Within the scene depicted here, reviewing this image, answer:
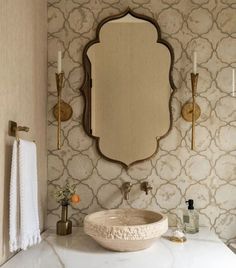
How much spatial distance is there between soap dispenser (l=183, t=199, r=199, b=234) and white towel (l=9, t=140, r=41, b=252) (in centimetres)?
77

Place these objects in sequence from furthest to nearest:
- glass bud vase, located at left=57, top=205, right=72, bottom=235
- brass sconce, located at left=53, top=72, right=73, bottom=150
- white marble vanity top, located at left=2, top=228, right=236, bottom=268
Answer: brass sconce, located at left=53, top=72, right=73, bottom=150, glass bud vase, located at left=57, top=205, right=72, bottom=235, white marble vanity top, located at left=2, top=228, right=236, bottom=268

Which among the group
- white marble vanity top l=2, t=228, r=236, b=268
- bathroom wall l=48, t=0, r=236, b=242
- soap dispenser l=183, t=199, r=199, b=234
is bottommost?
white marble vanity top l=2, t=228, r=236, b=268

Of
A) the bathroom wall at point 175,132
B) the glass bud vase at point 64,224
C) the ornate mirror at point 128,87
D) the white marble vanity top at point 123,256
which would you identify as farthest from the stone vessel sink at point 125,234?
the ornate mirror at point 128,87

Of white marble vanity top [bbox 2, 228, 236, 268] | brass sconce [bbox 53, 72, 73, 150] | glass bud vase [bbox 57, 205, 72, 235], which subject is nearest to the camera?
white marble vanity top [bbox 2, 228, 236, 268]

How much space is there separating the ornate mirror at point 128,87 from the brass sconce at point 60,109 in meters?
0.10

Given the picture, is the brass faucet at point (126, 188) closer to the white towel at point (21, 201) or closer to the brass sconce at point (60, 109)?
the brass sconce at point (60, 109)

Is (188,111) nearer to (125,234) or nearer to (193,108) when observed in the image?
(193,108)

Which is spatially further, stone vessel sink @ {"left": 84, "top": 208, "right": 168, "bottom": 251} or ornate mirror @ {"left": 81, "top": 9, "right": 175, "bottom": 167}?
ornate mirror @ {"left": 81, "top": 9, "right": 175, "bottom": 167}

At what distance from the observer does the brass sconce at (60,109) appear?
176cm

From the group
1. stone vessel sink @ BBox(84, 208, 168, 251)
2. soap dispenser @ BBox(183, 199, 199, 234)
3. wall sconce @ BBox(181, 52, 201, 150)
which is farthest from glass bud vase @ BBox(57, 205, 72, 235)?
wall sconce @ BBox(181, 52, 201, 150)

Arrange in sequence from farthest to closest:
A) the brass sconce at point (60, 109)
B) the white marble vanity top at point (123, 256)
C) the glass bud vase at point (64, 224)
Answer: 1. the brass sconce at point (60, 109)
2. the glass bud vase at point (64, 224)
3. the white marble vanity top at point (123, 256)

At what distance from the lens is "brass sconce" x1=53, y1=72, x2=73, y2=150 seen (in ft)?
5.78

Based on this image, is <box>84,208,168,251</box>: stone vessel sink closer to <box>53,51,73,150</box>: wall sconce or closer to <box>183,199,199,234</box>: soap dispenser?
<box>183,199,199,234</box>: soap dispenser

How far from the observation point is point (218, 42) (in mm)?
1831
